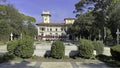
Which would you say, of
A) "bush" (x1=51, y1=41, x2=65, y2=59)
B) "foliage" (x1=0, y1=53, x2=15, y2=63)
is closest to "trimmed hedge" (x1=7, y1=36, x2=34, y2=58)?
"foliage" (x1=0, y1=53, x2=15, y2=63)

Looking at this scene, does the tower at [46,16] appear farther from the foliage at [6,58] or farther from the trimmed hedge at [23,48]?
the foliage at [6,58]

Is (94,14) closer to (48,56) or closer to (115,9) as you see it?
(115,9)

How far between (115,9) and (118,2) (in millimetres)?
3112

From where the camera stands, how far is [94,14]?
2459 inches

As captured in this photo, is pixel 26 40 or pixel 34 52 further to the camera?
pixel 34 52

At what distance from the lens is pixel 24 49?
20.9 meters

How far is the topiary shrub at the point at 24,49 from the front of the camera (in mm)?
20922

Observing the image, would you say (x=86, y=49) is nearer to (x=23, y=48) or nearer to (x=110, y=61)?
(x=110, y=61)

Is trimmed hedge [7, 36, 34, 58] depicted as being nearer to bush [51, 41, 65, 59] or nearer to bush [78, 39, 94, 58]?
bush [51, 41, 65, 59]

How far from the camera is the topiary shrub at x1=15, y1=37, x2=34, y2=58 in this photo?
20.9m

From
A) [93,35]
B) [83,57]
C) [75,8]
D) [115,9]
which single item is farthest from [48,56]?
[93,35]

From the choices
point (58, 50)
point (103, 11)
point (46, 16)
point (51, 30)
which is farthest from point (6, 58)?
point (46, 16)

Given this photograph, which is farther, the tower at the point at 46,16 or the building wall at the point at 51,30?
the tower at the point at 46,16

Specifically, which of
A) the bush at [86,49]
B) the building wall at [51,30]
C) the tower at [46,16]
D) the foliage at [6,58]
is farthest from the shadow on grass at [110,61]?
the tower at [46,16]
